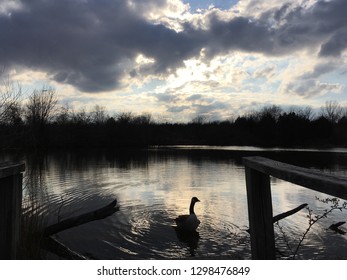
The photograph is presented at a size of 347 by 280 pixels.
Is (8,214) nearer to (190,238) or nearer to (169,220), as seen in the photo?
(190,238)

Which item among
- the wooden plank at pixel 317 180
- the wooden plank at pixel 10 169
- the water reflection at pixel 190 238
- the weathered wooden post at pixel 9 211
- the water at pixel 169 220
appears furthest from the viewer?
the water reflection at pixel 190 238

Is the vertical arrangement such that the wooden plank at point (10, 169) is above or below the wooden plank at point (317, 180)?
above

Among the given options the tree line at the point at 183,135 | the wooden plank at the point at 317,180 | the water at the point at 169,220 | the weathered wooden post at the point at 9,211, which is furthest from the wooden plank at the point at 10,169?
the tree line at the point at 183,135

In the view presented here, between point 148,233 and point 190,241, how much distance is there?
127cm

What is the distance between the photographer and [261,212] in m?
3.38

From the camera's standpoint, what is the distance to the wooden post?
132 inches

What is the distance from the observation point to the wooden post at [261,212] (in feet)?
11.0

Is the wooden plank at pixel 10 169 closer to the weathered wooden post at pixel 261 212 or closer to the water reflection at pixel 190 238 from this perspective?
the weathered wooden post at pixel 261 212

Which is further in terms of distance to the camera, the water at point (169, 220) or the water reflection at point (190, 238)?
the water reflection at point (190, 238)

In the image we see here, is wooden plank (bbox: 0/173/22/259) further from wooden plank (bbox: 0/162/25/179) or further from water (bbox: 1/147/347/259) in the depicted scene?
water (bbox: 1/147/347/259)

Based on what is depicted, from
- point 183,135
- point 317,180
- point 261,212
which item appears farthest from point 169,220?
point 183,135
